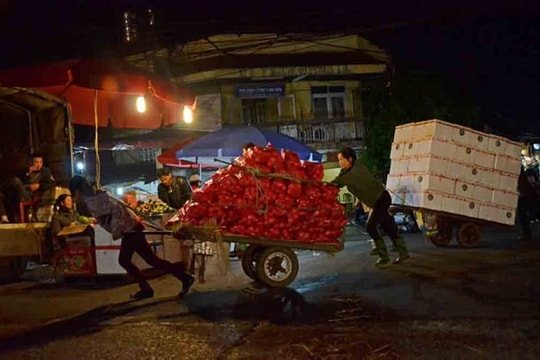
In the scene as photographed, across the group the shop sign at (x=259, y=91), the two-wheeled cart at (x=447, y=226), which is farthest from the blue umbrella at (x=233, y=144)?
the shop sign at (x=259, y=91)

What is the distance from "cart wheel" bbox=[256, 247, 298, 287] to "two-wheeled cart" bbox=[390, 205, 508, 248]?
3.46 metres

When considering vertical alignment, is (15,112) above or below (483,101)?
below

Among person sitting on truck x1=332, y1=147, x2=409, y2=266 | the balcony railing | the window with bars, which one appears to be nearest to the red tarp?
person sitting on truck x1=332, y1=147, x2=409, y2=266

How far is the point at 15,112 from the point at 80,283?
366 centimetres

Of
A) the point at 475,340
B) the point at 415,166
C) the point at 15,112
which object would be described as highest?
the point at 15,112

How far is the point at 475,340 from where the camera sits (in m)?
5.74

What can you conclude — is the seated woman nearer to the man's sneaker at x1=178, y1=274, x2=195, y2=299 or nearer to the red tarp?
the red tarp

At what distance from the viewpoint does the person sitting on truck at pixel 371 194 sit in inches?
388

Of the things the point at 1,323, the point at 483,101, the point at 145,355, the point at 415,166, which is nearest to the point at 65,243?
the point at 1,323

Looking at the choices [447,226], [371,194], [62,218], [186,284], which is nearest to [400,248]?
[371,194]

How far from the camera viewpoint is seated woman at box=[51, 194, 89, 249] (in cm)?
1022

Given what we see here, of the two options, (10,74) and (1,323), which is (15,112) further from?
(1,323)

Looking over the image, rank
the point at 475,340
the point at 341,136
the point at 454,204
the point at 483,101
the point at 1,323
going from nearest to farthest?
the point at 475,340 → the point at 1,323 → the point at 454,204 → the point at 341,136 → the point at 483,101

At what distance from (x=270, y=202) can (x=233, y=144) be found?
789 cm
